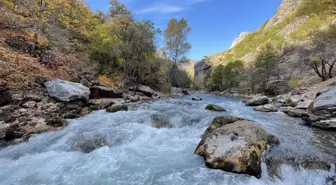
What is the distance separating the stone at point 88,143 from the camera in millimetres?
6802

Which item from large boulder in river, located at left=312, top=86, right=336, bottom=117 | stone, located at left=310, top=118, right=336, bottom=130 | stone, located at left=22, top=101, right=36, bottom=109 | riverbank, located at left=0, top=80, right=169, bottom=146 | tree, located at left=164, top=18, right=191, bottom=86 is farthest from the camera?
tree, located at left=164, top=18, right=191, bottom=86

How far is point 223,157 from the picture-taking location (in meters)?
5.49

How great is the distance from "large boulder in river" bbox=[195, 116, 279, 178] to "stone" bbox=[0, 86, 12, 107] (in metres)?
10.3

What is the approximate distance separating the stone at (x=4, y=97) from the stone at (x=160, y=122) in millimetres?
7916

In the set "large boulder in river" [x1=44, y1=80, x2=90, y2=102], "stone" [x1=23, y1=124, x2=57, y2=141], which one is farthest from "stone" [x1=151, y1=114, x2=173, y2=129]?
"large boulder in river" [x1=44, y1=80, x2=90, y2=102]

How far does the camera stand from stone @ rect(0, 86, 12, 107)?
940cm

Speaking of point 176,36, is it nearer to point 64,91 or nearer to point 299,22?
point 64,91

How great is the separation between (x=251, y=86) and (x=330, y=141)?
35.0m

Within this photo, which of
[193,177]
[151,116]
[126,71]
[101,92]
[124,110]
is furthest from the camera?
[126,71]

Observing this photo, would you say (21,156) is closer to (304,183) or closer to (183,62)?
(304,183)

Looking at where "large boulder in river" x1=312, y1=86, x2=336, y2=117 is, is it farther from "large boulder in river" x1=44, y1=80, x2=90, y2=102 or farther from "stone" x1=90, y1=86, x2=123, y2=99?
"stone" x1=90, y1=86, x2=123, y2=99

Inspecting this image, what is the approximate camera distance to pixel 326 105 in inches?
388

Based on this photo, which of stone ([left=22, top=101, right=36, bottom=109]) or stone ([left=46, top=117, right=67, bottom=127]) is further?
stone ([left=22, top=101, right=36, bottom=109])

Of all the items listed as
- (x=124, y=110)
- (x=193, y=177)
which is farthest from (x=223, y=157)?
(x=124, y=110)
